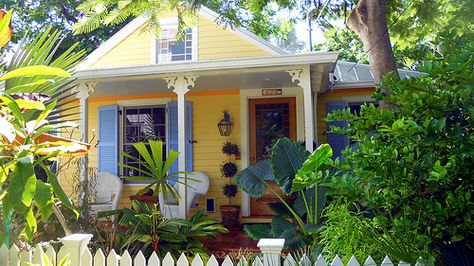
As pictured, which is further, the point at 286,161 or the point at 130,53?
the point at 130,53

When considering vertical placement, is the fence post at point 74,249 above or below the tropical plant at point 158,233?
above

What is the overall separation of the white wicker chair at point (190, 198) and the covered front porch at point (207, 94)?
0.35 meters

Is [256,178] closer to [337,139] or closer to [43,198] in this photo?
[337,139]

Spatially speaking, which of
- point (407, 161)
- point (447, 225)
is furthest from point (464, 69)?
→ point (447, 225)

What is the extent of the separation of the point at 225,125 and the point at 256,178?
2761 millimetres

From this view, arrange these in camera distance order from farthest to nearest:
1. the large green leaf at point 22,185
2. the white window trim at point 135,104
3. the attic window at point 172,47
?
the attic window at point 172,47 → the white window trim at point 135,104 → the large green leaf at point 22,185

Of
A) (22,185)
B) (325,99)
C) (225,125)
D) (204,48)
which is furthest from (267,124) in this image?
(22,185)

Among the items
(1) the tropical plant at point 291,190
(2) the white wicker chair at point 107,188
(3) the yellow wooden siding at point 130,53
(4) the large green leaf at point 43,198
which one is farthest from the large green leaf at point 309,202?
(3) the yellow wooden siding at point 130,53

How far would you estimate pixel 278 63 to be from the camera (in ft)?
18.7

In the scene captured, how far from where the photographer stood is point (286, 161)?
4922 mm

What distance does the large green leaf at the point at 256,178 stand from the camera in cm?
504

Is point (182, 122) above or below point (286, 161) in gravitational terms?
above

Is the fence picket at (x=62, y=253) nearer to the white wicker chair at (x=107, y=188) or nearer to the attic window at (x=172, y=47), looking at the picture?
the white wicker chair at (x=107, y=188)

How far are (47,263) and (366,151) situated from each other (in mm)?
1948
